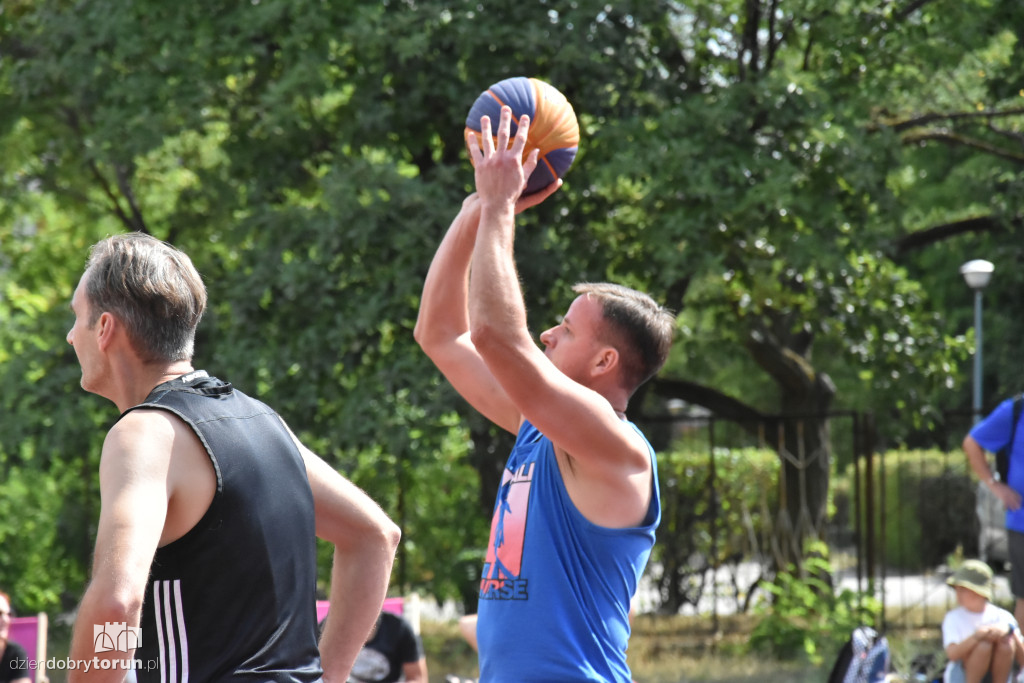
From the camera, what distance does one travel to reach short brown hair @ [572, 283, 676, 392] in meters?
2.60

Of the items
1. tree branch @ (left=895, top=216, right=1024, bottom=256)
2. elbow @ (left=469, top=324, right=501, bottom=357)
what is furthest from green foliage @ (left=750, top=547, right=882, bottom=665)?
elbow @ (left=469, top=324, right=501, bottom=357)

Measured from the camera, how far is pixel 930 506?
1412 centimetres

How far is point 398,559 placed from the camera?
34.0 feet

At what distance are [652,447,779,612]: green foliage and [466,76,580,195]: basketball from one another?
748cm

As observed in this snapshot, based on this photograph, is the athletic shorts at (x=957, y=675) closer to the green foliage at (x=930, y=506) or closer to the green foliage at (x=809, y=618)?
the green foliage at (x=809, y=618)

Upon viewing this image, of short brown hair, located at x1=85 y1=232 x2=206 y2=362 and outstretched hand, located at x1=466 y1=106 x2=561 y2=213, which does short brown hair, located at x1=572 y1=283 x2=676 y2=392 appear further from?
short brown hair, located at x1=85 y1=232 x2=206 y2=362

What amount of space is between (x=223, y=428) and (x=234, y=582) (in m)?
0.27

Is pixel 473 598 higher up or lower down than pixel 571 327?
lower down

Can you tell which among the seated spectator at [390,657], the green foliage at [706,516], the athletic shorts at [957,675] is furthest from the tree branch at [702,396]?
the seated spectator at [390,657]

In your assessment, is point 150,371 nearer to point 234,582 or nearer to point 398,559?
point 234,582

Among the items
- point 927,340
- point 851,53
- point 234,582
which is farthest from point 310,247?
point 234,582

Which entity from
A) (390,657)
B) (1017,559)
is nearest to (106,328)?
(390,657)

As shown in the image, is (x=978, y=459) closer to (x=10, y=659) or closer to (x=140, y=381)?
(x=10, y=659)

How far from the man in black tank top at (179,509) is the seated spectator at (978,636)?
512 cm
